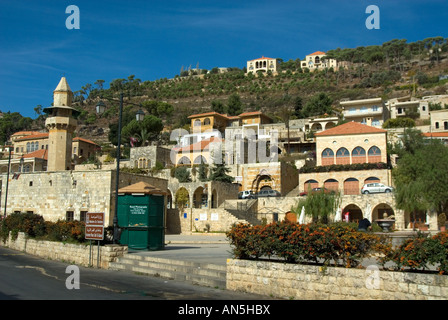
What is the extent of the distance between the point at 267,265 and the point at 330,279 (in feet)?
5.65

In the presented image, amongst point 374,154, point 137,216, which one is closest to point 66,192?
point 137,216

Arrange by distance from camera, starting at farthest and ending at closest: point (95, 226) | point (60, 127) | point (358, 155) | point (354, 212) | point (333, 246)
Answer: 1. point (358, 155)
2. point (354, 212)
3. point (60, 127)
4. point (95, 226)
5. point (333, 246)

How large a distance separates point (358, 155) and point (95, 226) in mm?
33762

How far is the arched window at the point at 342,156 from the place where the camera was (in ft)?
142

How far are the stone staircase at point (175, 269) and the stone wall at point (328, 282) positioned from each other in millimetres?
1018

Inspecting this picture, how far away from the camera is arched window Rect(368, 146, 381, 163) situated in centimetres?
4222

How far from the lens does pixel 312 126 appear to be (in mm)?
69688

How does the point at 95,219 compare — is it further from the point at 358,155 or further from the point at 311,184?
the point at 358,155

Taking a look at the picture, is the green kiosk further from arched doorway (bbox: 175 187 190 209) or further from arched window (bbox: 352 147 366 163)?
arched window (bbox: 352 147 366 163)

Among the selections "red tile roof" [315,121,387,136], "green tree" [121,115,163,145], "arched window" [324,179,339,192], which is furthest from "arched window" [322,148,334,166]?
"green tree" [121,115,163,145]

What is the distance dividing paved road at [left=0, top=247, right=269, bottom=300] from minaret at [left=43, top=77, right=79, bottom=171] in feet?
79.4

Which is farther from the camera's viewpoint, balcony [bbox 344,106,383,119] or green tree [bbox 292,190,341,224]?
balcony [bbox 344,106,383,119]

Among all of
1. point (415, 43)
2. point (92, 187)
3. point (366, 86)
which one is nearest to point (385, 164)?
point (92, 187)

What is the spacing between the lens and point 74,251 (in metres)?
16.5
